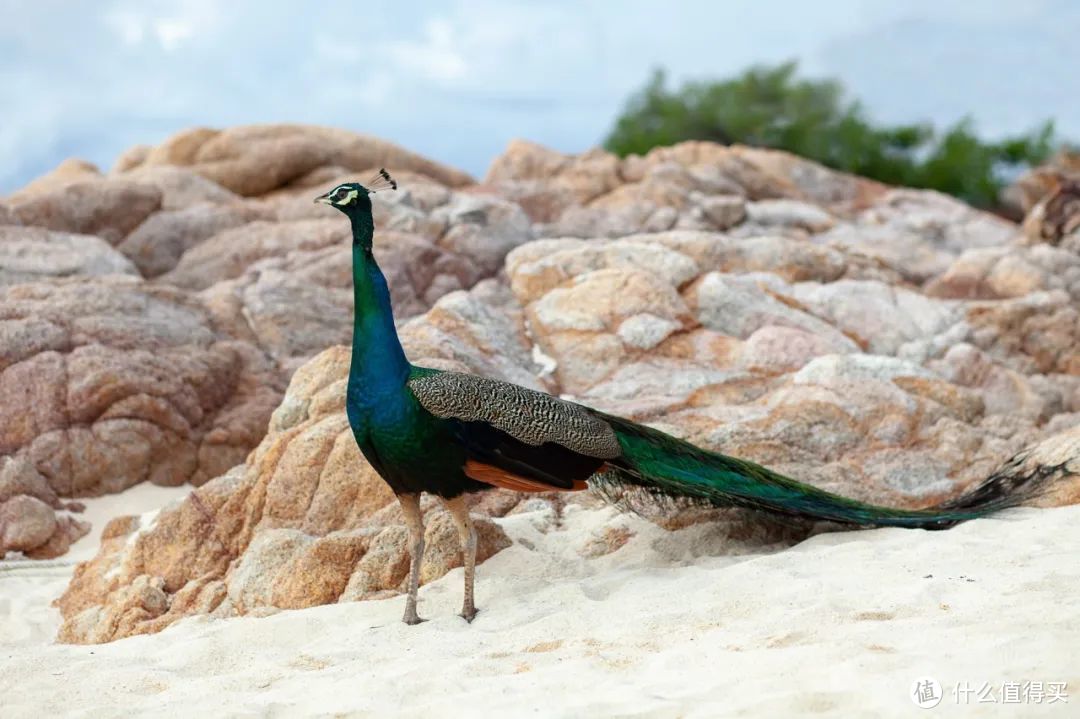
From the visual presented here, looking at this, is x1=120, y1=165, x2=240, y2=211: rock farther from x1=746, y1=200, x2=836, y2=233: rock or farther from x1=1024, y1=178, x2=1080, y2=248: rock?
x1=1024, y1=178, x2=1080, y2=248: rock

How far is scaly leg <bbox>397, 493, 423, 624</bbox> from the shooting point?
572 centimetres

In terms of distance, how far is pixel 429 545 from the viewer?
650 cm

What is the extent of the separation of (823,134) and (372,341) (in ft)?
91.3

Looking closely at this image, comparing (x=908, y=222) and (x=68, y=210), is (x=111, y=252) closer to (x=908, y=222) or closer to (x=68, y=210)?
(x=68, y=210)

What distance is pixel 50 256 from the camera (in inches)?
468

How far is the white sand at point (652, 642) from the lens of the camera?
390cm

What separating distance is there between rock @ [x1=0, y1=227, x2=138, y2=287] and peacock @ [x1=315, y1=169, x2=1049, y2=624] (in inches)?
259

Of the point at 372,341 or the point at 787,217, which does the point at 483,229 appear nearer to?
the point at 787,217

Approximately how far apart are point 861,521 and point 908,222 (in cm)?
1375

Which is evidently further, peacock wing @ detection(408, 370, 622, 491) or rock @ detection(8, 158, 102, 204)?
rock @ detection(8, 158, 102, 204)

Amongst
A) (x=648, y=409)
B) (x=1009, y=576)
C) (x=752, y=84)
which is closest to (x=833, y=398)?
(x=648, y=409)

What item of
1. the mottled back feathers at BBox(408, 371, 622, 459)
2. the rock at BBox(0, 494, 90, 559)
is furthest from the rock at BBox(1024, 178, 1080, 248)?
the rock at BBox(0, 494, 90, 559)

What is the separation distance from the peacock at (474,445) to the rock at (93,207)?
9046 mm

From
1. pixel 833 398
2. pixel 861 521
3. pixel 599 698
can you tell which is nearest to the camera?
pixel 599 698
